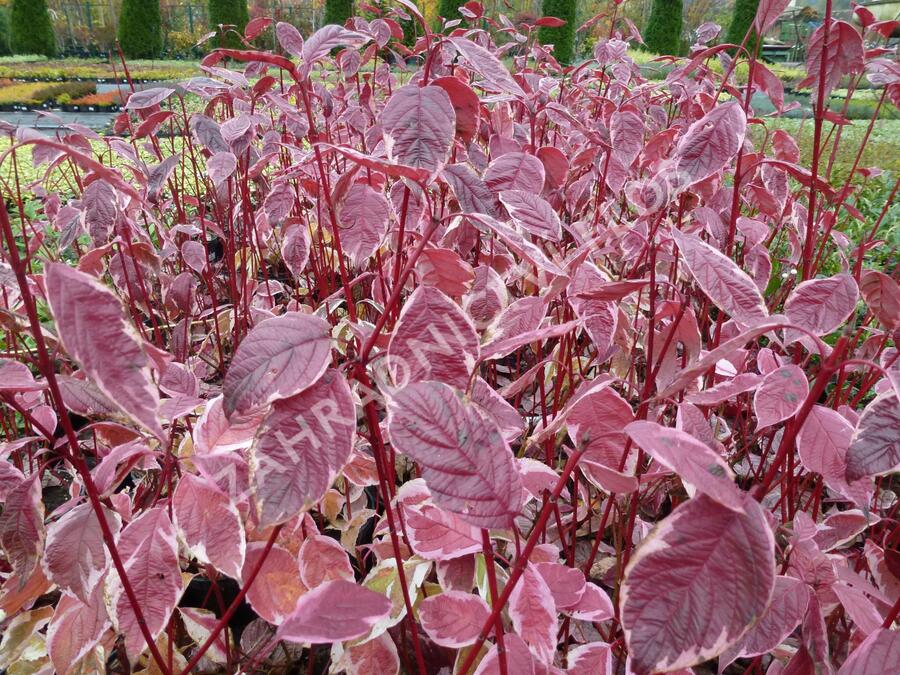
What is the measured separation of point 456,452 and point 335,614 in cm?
18

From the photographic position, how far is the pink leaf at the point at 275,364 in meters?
0.43

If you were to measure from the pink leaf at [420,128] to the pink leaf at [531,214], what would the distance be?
0.20 m

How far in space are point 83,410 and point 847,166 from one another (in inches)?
203

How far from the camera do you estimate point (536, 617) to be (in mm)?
607

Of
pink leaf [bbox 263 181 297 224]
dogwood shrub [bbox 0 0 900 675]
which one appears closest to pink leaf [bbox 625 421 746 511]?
dogwood shrub [bbox 0 0 900 675]

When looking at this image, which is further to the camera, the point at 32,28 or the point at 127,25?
the point at 32,28

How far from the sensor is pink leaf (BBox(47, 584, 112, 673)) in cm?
68

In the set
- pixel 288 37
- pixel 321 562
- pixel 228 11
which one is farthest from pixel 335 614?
pixel 228 11

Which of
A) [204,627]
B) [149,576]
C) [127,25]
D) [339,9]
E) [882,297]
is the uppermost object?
[127,25]

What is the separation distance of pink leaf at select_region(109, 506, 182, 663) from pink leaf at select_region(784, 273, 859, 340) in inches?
27.6

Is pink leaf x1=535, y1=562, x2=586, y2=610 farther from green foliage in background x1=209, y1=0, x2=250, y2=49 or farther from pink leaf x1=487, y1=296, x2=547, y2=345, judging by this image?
green foliage in background x1=209, y1=0, x2=250, y2=49

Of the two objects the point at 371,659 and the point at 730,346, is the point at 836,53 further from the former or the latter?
the point at 371,659

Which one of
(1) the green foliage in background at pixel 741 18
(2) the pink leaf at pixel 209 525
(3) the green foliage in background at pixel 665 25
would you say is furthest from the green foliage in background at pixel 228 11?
(2) the pink leaf at pixel 209 525

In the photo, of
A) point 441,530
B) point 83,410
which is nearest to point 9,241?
point 83,410
